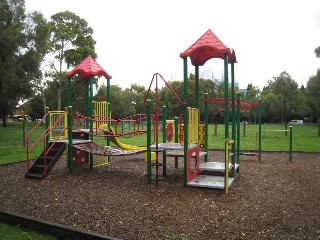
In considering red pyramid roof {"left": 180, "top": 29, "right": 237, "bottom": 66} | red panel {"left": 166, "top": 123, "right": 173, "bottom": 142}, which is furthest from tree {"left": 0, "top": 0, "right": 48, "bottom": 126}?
red pyramid roof {"left": 180, "top": 29, "right": 237, "bottom": 66}

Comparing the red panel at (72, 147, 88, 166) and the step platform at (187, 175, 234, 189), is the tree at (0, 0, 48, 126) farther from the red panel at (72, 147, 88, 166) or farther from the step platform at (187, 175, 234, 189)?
the step platform at (187, 175, 234, 189)

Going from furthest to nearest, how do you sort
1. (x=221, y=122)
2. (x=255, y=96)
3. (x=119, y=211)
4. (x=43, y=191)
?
1. (x=255, y=96)
2. (x=221, y=122)
3. (x=43, y=191)
4. (x=119, y=211)

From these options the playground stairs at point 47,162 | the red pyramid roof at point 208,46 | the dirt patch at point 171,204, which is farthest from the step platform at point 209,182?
the playground stairs at point 47,162

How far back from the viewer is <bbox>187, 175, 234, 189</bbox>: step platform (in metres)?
7.18

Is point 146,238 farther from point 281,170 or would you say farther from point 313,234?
point 281,170

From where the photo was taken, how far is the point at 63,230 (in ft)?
15.2

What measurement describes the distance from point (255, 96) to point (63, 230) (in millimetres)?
75428

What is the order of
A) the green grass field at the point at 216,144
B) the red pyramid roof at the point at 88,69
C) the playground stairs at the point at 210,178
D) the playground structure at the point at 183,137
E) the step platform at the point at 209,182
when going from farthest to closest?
the green grass field at the point at 216,144 → the red pyramid roof at the point at 88,69 → the playground structure at the point at 183,137 → the playground stairs at the point at 210,178 → the step platform at the point at 209,182

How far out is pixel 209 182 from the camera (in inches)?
297

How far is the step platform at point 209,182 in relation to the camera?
23.6 ft

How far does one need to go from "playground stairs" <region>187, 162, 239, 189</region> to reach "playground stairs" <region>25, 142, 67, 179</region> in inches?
163

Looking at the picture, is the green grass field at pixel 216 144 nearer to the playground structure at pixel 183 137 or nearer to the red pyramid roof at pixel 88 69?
the playground structure at pixel 183 137

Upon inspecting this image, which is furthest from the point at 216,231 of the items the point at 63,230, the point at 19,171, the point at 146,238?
the point at 19,171

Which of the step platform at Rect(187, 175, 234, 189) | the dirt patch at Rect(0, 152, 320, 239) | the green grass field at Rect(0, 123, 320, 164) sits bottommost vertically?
the dirt patch at Rect(0, 152, 320, 239)
